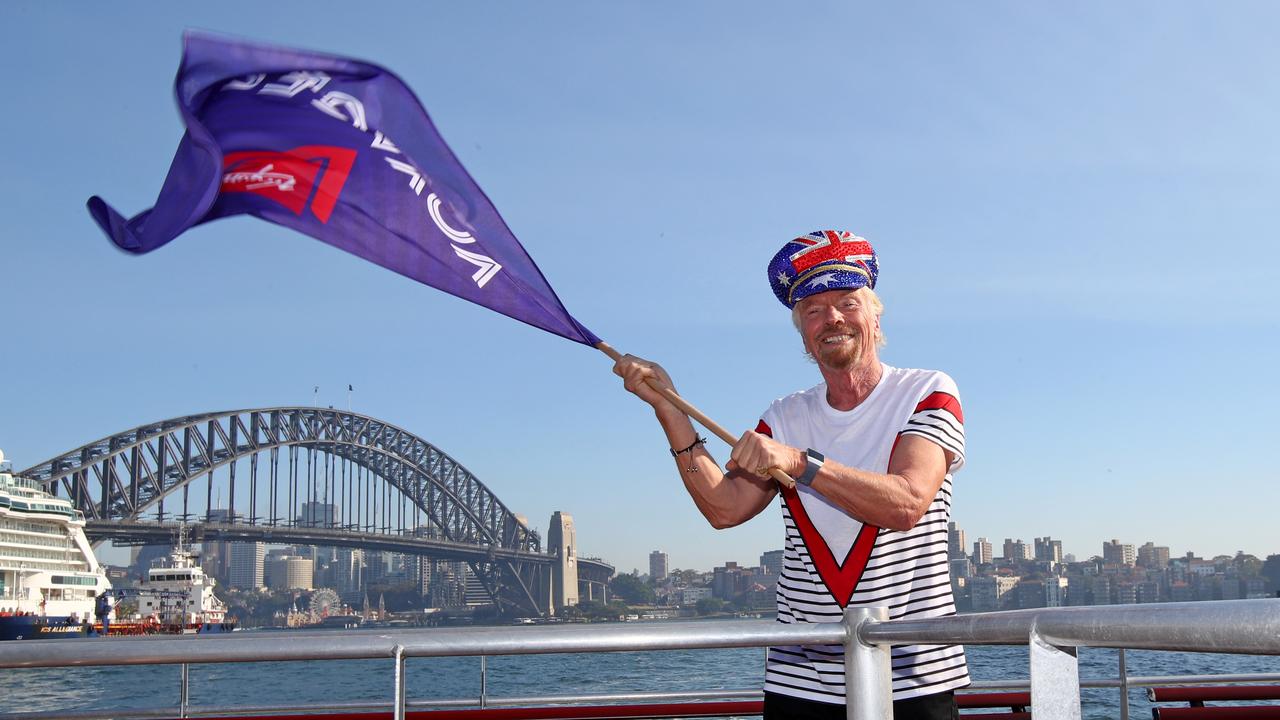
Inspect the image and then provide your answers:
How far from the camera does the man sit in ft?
6.53

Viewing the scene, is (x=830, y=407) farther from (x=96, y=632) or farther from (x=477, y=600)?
(x=477, y=600)

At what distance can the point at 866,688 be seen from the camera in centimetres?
173

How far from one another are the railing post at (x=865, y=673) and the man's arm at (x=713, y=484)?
0.61 m

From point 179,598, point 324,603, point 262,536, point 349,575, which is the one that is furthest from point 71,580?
point 349,575

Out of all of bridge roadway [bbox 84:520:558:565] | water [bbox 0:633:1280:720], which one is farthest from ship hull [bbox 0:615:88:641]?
bridge roadway [bbox 84:520:558:565]

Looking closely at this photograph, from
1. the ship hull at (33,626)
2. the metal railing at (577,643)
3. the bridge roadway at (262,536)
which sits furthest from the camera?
the bridge roadway at (262,536)

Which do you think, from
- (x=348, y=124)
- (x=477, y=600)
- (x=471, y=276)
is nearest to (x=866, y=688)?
(x=471, y=276)

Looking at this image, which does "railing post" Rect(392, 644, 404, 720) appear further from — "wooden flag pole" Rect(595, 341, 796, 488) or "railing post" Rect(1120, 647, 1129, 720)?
"railing post" Rect(1120, 647, 1129, 720)

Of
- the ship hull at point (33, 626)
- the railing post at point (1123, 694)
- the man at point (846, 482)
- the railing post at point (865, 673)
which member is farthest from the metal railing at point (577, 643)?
the ship hull at point (33, 626)

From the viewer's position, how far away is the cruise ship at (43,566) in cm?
5388

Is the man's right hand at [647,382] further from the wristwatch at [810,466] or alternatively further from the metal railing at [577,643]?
the metal railing at [577,643]

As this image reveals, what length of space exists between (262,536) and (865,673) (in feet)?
225

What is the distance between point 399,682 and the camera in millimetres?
1865

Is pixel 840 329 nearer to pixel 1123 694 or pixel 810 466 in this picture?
pixel 810 466
